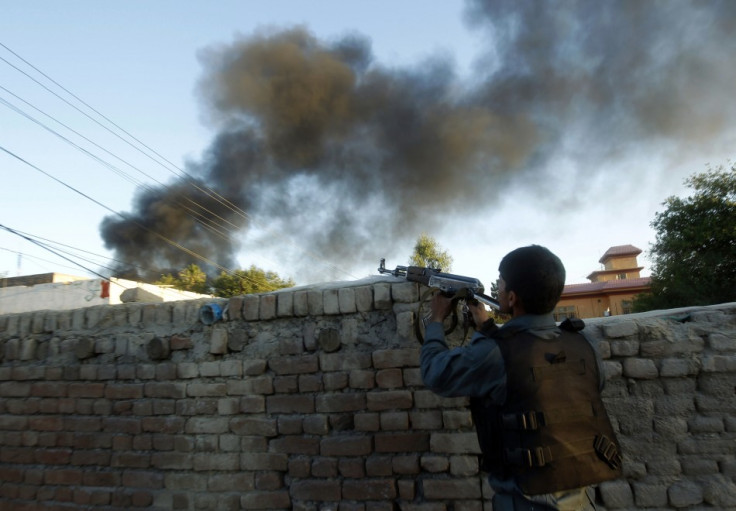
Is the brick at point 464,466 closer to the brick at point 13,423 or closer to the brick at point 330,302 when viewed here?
the brick at point 330,302

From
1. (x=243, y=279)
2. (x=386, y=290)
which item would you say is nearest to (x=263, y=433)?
(x=386, y=290)

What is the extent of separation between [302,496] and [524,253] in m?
2.33

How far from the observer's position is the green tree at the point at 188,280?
26.9m

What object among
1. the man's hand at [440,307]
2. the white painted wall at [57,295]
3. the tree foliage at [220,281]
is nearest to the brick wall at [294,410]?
the man's hand at [440,307]

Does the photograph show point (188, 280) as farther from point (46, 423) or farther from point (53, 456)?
point (53, 456)

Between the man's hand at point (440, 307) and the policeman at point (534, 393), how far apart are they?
18 cm

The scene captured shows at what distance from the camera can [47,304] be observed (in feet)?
72.7

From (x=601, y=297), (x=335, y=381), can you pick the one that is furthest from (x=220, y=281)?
(x=335, y=381)

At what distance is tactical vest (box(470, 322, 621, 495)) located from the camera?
1890 mm

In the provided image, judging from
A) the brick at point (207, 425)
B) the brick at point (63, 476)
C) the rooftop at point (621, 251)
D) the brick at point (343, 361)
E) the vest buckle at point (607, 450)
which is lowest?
the brick at point (63, 476)

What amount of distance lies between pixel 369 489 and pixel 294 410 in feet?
2.37

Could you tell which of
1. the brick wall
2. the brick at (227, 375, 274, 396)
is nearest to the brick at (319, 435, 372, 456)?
the brick wall

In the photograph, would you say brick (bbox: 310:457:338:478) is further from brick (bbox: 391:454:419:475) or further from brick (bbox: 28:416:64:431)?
brick (bbox: 28:416:64:431)

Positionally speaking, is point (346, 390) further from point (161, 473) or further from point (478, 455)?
point (161, 473)
